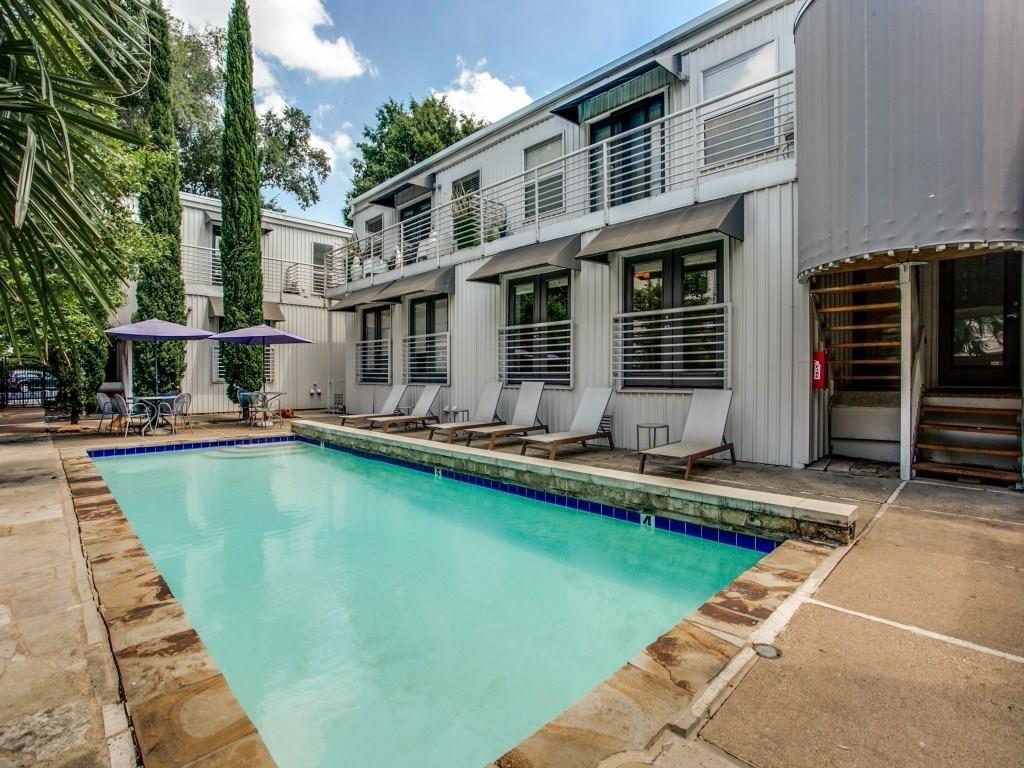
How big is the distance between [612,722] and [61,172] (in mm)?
2720

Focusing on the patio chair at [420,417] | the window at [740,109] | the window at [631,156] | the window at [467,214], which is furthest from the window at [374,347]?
the window at [740,109]

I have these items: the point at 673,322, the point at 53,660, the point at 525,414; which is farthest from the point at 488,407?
the point at 53,660

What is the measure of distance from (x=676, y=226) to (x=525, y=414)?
12.4 feet

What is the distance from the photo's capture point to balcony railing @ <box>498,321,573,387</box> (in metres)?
8.85

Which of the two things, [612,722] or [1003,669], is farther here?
[1003,669]

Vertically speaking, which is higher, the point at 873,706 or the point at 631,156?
the point at 631,156

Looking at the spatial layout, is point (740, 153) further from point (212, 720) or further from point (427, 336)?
point (212, 720)

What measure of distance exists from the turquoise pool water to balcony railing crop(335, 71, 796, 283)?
505cm

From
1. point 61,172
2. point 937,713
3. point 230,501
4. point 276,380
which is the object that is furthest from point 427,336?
point 937,713

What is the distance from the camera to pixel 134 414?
32.8 feet

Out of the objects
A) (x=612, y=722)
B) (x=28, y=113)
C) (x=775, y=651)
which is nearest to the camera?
(x=28, y=113)

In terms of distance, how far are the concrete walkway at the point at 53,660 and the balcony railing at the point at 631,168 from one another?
7288 mm

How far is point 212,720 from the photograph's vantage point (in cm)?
185

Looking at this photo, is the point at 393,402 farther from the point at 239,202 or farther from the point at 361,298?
the point at 239,202
